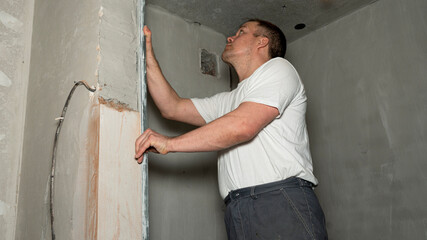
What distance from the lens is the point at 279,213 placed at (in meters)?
1.50

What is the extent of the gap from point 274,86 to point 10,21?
1.24 meters

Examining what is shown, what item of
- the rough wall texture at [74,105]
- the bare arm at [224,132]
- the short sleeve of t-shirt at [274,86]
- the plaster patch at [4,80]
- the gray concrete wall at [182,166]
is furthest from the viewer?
the gray concrete wall at [182,166]

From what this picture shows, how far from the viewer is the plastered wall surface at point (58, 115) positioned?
1.26 metres

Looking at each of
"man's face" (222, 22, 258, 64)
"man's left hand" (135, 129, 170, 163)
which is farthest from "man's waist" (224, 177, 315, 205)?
"man's face" (222, 22, 258, 64)

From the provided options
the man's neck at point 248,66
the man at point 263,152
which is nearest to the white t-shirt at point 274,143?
the man at point 263,152

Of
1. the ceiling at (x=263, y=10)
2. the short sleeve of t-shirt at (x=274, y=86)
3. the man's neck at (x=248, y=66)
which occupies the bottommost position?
the short sleeve of t-shirt at (x=274, y=86)

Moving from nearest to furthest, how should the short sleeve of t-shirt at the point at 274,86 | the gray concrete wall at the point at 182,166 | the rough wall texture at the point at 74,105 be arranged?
1. the rough wall texture at the point at 74,105
2. the short sleeve of t-shirt at the point at 274,86
3. the gray concrete wall at the point at 182,166

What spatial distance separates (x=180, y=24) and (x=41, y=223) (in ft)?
5.64

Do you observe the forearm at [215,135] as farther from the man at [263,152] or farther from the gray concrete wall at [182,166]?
the gray concrete wall at [182,166]

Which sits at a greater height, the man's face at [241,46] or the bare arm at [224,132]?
the man's face at [241,46]

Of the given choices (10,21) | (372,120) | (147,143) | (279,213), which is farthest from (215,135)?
(372,120)

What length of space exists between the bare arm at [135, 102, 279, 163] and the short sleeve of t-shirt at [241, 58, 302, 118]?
0.04 metres

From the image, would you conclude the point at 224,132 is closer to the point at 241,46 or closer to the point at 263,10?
the point at 241,46

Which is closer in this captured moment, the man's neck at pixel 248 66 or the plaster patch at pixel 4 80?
the plaster patch at pixel 4 80
